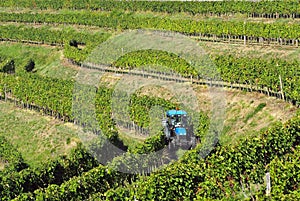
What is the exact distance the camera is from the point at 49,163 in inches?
1644

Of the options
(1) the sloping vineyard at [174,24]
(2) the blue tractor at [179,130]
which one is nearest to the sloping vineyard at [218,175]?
(2) the blue tractor at [179,130]

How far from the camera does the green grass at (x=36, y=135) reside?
52344 millimetres

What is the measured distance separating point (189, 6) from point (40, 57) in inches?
894

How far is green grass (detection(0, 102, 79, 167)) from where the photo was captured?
5234 cm

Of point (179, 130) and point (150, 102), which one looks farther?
point (150, 102)

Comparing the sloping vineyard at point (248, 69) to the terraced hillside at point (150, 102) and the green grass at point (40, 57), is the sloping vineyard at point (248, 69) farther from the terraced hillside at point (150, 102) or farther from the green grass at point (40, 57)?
the green grass at point (40, 57)

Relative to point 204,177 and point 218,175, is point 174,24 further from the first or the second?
point 218,175

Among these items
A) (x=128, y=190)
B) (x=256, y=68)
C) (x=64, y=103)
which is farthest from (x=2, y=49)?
(x=128, y=190)

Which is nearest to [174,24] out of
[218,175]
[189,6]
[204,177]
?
[189,6]

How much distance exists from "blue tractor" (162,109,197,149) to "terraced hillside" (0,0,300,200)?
0.72m

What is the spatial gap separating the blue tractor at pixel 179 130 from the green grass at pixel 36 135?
33.8ft

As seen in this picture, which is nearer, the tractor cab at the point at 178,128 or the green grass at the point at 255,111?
the tractor cab at the point at 178,128

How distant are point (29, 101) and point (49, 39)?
2544 centimetres

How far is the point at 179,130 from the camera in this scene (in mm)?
46156
